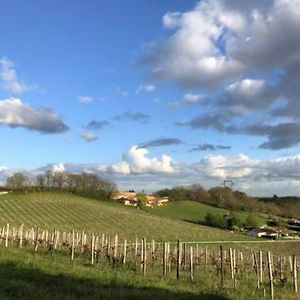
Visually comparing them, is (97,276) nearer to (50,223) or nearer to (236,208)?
(50,223)

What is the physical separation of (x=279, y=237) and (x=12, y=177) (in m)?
66.4

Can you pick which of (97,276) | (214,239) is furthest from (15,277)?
(214,239)

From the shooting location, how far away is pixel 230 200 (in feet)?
422

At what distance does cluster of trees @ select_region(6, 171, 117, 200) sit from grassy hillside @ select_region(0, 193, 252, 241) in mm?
16595

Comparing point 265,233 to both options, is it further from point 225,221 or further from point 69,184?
point 69,184

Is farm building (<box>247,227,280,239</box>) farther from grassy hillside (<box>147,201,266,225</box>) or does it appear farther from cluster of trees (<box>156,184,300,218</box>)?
cluster of trees (<box>156,184,300,218</box>)

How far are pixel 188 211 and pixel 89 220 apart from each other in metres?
37.7

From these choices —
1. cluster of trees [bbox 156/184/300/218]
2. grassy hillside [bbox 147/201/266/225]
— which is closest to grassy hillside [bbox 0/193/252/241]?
grassy hillside [bbox 147/201/266/225]

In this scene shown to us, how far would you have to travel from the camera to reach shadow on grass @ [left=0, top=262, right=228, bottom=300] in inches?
499

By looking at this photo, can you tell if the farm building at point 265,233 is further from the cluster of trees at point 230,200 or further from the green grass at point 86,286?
the green grass at point 86,286

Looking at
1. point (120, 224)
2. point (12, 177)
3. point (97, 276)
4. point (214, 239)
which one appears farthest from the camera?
point (12, 177)

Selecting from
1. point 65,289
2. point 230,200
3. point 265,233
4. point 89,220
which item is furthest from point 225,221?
point 65,289

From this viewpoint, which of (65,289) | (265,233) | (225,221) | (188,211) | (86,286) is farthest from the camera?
(188,211)

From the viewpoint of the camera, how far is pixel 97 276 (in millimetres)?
16859
